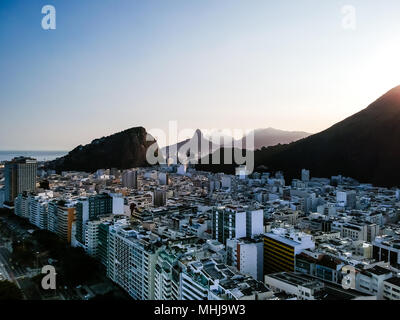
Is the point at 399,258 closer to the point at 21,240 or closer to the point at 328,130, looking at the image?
the point at 21,240

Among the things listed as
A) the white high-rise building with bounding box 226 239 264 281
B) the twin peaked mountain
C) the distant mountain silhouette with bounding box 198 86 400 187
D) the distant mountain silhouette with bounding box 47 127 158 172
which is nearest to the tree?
the white high-rise building with bounding box 226 239 264 281

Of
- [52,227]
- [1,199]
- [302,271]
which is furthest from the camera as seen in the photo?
[1,199]

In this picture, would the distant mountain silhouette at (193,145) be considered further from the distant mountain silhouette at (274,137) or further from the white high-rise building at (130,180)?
the distant mountain silhouette at (274,137)

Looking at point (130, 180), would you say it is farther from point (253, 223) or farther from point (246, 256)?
point (246, 256)

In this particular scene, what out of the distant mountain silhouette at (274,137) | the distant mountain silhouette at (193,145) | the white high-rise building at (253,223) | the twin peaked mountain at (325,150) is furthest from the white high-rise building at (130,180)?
the white high-rise building at (253,223)

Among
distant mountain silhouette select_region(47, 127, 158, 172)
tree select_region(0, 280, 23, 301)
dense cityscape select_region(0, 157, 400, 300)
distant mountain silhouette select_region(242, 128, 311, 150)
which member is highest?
distant mountain silhouette select_region(242, 128, 311, 150)

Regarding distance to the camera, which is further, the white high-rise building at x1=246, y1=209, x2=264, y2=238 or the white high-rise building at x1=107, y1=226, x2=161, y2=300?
the white high-rise building at x1=246, y1=209, x2=264, y2=238

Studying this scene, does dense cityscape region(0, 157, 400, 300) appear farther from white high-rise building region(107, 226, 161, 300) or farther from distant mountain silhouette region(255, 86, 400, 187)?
distant mountain silhouette region(255, 86, 400, 187)
